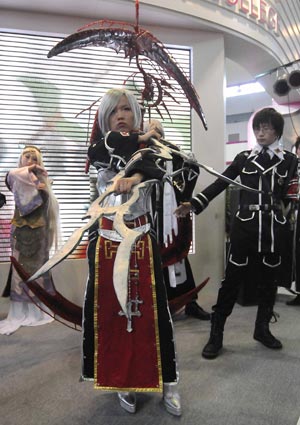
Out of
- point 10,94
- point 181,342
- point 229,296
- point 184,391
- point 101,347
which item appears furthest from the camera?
point 10,94

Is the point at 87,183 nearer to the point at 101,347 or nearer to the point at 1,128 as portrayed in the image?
the point at 1,128

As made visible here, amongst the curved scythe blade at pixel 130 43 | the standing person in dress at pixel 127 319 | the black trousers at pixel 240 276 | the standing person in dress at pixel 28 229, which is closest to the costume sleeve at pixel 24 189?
the standing person in dress at pixel 28 229

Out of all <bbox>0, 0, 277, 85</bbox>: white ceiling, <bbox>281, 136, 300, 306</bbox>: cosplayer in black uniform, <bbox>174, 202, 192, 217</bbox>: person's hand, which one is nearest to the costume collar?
<bbox>174, 202, 192, 217</bbox>: person's hand

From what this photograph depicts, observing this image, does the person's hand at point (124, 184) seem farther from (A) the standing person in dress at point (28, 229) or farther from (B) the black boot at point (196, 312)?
(B) the black boot at point (196, 312)

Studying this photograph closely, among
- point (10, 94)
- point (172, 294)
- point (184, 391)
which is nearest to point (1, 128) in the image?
point (10, 94)

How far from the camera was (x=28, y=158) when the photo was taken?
2.75 metres

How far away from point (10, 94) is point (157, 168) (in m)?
2.44

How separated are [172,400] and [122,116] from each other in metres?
1.21

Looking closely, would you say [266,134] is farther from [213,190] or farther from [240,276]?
[240,276]

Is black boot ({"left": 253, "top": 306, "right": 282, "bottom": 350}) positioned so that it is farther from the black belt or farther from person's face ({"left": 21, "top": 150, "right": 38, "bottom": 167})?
person's face ({"left": 21, "top": 150, "right": 38, "bottom": 167})

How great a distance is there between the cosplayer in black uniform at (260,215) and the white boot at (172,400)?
0.56 metres

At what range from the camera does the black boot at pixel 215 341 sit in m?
2.07

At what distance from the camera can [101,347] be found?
4.65 feet

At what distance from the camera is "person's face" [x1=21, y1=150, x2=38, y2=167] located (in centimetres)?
274
